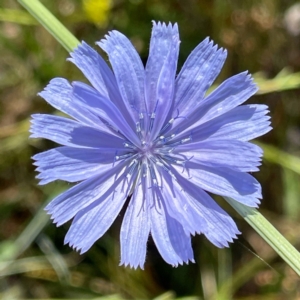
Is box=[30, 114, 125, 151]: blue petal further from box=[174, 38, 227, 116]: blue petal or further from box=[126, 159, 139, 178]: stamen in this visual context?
box=[174, 38, 227, 116]: blue petal

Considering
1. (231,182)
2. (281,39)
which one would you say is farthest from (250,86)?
(281,39)

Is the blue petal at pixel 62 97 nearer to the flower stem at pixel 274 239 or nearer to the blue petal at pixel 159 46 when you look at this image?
the blue petal at pixel 159 46

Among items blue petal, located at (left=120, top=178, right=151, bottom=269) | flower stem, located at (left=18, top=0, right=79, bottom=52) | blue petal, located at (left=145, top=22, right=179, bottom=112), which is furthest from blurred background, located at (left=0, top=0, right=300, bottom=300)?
blue petal, located at (left=145, top=22, right=179, bottom=112)

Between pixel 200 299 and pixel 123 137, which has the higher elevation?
pixel 123 137

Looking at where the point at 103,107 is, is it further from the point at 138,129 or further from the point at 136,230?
the point at 136,230

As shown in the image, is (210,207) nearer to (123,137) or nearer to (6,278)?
(123,137)

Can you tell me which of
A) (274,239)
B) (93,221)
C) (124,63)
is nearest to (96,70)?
(124,63)

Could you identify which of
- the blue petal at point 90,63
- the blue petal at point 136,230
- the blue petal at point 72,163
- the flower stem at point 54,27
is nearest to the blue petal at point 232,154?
the blue petal at point 136,230
